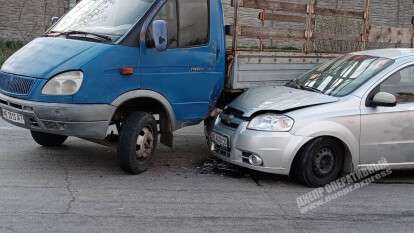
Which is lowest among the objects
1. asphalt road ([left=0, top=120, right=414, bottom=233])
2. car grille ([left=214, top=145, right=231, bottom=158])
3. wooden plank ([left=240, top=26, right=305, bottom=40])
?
asphalt road ([left=0, top=120, right=414, bottom=233])

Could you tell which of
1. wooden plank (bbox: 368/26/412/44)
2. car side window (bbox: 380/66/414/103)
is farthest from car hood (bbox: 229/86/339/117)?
wooden plank (bbox: 368/26/412/44)

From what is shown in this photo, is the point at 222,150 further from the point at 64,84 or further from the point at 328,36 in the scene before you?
the point at 328,36

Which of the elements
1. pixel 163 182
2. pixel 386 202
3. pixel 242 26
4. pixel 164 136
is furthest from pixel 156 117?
pixel 386 202

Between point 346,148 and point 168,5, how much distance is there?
2510 millimetres

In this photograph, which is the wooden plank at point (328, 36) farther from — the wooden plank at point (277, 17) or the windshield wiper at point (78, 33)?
the windshield wiper at point (78, 33)

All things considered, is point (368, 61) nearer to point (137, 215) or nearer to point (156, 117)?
point (156, 117)

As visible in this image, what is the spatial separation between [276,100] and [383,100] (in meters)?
1.14

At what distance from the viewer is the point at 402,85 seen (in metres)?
6.74

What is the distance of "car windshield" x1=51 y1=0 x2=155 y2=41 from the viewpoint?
21.2 feet

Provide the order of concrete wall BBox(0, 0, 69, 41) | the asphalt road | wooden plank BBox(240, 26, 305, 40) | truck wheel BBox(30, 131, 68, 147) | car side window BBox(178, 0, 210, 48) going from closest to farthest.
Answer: the asphalt road < car side window BBox(178, 0, 210, 48) < truck wheel BBox(30, 131, 68, 147) < wooden plank BBox(240, 26, 305, 40) < concrete wall BBox(0, 0, 69, 41)

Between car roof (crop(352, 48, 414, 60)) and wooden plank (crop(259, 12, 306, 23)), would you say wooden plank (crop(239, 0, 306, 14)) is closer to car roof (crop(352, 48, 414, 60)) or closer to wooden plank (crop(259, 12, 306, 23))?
wooden plank (crop(259, 12, 306, 23))

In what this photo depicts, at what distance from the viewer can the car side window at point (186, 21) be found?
6.68 m

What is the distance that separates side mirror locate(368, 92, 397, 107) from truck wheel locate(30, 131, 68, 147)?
12.5ft

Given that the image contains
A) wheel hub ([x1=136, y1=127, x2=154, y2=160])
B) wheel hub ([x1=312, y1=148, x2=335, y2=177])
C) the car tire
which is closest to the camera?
the car tire
